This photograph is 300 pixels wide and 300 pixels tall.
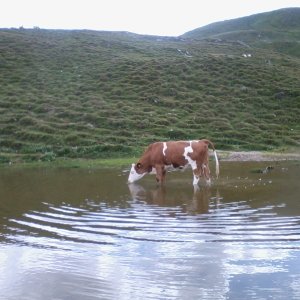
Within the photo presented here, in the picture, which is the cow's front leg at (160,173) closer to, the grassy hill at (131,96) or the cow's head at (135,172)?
the cow's head at (135,172)

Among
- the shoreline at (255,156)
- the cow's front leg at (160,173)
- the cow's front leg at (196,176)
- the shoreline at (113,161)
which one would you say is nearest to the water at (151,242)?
the cow's front leg at (196,176)

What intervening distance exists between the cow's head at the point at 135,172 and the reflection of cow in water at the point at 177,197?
3.26 ft

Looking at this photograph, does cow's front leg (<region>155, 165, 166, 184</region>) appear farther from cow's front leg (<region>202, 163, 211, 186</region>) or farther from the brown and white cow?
cow's front leg (<region>202, 163, 211, 186</region>)

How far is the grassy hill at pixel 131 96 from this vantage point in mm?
35406

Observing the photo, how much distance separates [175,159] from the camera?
19.8 m

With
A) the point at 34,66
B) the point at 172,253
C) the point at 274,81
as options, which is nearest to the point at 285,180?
the point at 172,253

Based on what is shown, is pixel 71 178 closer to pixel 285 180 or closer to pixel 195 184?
pixel 195 184

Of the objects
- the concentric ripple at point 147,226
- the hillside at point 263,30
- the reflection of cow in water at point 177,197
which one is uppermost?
the hillside at point 263,30

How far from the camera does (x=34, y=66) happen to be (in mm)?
56656

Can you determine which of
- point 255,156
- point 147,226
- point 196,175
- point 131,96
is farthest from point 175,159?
point 131,96

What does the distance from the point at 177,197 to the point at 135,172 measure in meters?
4.14

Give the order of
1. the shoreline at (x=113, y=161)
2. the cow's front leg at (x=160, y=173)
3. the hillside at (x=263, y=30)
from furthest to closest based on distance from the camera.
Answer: the hillside at (x=263, y=30) < the shoreline at (x=113, y=161) < the cow's front leg at (x=160, y=173)

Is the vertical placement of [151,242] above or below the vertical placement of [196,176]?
above

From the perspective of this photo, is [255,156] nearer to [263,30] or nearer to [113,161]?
[113,161]
